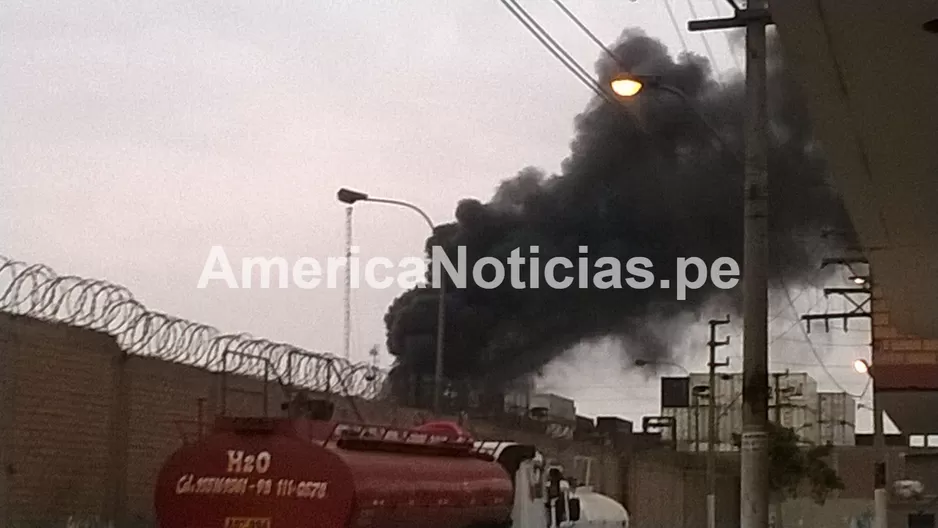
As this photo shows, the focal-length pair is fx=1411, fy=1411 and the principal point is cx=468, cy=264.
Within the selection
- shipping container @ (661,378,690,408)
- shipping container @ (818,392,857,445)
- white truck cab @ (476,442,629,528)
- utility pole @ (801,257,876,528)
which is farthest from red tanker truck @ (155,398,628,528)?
shipping container @ (818,392,857,445)

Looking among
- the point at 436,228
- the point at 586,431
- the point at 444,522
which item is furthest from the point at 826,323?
the point at 444,522

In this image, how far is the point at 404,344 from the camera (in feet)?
88.3

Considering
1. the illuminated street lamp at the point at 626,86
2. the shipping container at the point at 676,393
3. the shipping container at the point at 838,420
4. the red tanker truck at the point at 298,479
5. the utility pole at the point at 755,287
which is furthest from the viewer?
the shipping container at the point at 838,420

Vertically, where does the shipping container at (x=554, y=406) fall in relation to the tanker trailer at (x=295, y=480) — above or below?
above

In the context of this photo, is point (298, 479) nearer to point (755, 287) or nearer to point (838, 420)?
point (755, 287)

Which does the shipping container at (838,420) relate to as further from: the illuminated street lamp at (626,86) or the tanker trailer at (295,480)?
the tanker trailer at (295,480)

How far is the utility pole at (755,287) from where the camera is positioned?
11094mm

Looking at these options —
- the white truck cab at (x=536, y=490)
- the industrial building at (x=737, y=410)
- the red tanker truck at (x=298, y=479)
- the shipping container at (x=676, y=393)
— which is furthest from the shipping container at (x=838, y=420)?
the red tanker truck at (x=298, y=479)

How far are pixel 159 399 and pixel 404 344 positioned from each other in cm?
1426

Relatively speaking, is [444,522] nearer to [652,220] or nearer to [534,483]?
[534,483]

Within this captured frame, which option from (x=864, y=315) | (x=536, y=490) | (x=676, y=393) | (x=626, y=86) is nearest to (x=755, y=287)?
Answer: (x=626, y=86)

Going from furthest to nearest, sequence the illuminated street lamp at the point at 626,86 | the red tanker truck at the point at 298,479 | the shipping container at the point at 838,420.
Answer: the shipping container at the point at 838,420 → the illuminated street lamp at the point at 626,86 → the red tanker truck at the point at 298,479

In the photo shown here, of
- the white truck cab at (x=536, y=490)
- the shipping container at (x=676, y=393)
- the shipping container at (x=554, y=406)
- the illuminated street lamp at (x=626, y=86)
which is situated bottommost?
the white truck cab at (x=536, y=490)

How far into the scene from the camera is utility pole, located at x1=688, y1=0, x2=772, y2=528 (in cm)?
1109
